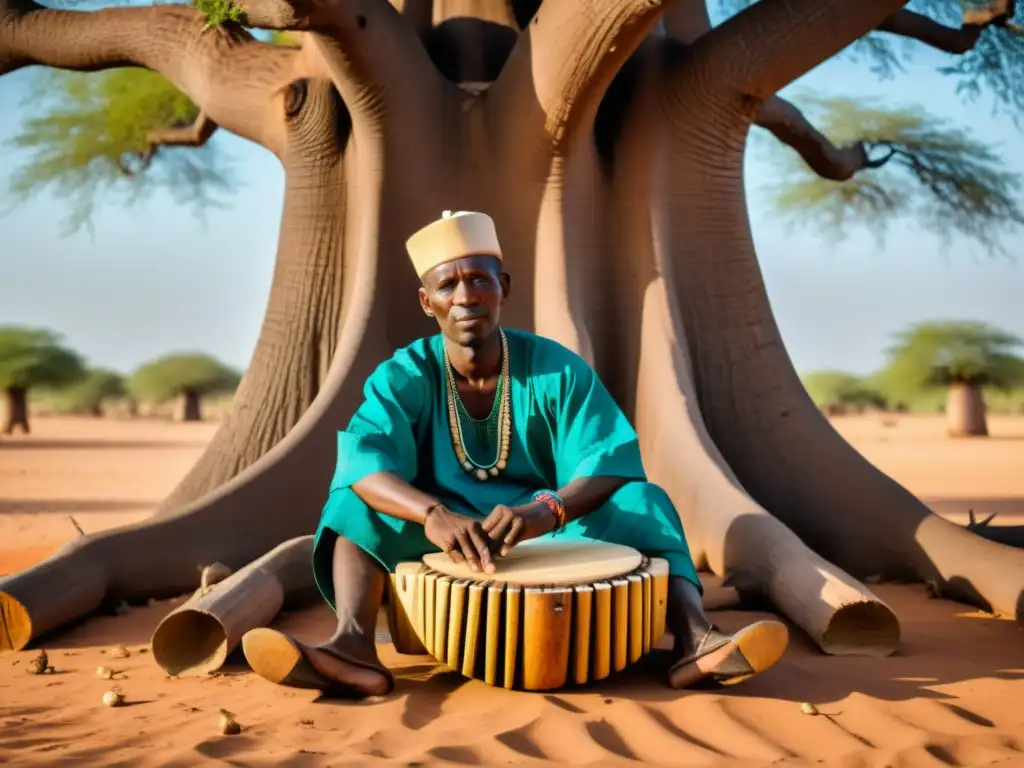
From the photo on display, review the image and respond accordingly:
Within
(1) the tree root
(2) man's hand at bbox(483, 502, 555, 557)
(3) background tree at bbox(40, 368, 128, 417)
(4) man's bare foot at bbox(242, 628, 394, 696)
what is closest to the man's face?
(2) man's hand at bbox(483, 502, 555, 557)

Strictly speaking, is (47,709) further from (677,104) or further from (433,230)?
(677,104)

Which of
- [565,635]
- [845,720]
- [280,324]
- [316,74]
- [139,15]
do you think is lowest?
[845,720]

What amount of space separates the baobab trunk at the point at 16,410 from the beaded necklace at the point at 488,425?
2631 cm

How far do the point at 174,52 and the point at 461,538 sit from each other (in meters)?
4.81

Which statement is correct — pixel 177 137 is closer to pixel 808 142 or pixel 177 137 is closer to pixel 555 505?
pixel 808 142

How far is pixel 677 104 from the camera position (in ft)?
19.1

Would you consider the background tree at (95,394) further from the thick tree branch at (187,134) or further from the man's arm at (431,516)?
the man's arm at (431,516)

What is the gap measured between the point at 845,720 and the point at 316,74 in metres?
4.54

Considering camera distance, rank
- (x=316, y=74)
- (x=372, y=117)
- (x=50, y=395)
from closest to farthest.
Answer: (x=372, y=117) → (x=316, y=74) → (x=50, y=395)

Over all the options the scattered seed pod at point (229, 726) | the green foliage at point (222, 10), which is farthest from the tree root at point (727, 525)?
the green foliage at point (222, 10)

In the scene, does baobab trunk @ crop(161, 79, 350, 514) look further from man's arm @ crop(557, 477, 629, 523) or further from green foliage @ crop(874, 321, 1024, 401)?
green foliage @ crop(874, 321, 1024, 401)

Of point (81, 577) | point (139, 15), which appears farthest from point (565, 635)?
point (139, 15)

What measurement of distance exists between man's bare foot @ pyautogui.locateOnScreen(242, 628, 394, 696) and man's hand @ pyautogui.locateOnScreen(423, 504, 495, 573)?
0.42 m

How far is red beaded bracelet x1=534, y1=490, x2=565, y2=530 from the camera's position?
3213 mm
